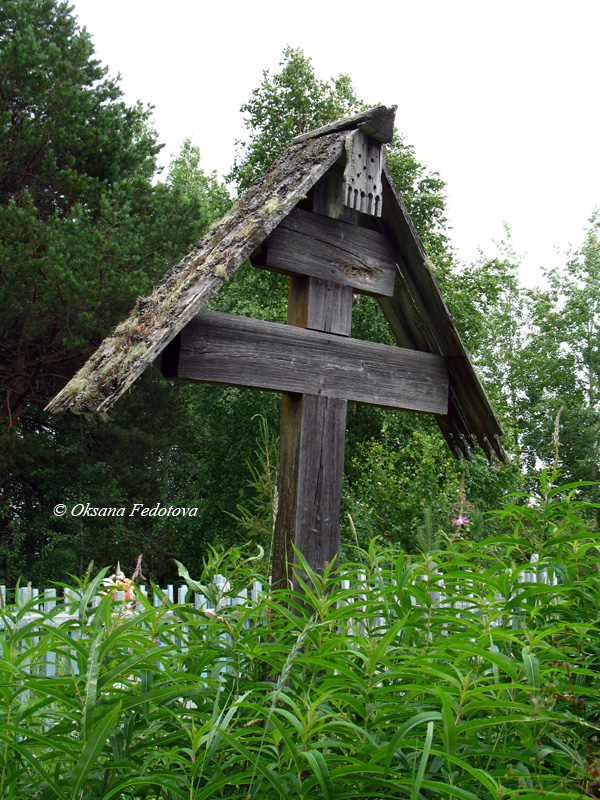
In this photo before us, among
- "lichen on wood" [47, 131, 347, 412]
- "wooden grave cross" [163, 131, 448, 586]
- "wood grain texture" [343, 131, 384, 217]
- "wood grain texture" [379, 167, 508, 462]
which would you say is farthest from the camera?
"wood grain texture" [379, 167, 508, 462]

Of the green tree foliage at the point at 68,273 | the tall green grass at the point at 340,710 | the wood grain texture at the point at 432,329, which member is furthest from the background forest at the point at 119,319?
the tall green grass at the point at 340,710

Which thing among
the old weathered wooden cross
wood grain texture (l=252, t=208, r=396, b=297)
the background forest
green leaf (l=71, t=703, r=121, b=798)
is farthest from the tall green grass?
the background forest

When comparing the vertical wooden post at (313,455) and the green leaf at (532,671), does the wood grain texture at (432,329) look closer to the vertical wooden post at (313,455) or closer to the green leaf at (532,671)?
the vertical wooden post at (313,455)

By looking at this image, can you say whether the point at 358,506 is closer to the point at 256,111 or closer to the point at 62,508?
the point at 62,508

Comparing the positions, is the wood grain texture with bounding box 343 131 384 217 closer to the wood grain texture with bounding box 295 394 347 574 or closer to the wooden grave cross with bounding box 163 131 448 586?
the wooden grave cross with bounding box 163 131 448 586

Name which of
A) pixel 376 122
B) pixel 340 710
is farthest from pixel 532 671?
pixel 376 122

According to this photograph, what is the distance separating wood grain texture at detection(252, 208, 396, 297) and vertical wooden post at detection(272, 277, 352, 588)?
8cm

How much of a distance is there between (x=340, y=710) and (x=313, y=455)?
1987 mm

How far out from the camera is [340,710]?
40.2 inches

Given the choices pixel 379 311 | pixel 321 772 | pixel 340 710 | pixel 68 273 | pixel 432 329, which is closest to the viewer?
pixel 321 772

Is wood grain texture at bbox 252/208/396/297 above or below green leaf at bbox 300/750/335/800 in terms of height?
above

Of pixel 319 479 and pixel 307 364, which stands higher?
pixel 307 364

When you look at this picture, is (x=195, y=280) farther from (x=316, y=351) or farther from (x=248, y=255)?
(x=316, y=351)

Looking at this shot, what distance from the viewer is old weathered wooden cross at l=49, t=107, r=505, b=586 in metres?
2.66
